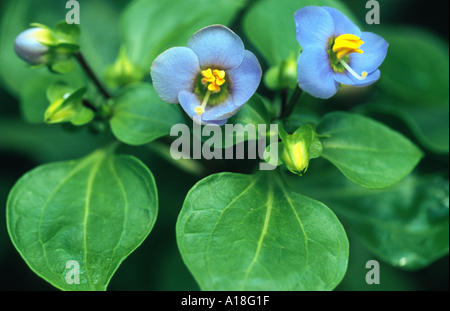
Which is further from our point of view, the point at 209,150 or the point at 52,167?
the point at 52,167

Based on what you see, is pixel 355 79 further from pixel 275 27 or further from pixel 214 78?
pixel 275 27

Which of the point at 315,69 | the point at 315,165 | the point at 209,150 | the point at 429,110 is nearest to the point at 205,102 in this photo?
the point at 209,150

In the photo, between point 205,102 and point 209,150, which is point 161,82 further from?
point 209,150

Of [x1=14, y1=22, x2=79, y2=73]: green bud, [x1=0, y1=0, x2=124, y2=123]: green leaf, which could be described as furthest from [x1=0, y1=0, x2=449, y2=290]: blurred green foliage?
[x1=14, y1=22, x2=79, y2=73]: green bud

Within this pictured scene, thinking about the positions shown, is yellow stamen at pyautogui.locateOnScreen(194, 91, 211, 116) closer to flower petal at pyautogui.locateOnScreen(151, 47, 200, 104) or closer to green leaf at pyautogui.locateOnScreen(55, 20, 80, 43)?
flower petal at pyautogui.locateOnScreen(151, 47, 200, 104)

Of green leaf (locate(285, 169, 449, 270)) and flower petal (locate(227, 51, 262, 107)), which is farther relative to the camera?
green leaf (locate(285, 169, 449, 270))

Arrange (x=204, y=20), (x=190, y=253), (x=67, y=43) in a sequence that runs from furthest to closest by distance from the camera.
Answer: (x=204, y=20)
(x=67, y=43)
(x=190, y=253)

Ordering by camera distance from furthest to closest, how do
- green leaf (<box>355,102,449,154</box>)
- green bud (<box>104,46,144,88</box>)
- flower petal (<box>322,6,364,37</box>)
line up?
green leaf (<box>355,102,449,154</box>)
green bud (<box>104,46,144,88</box>)
flower petal (<box>322,6,364,37</box>)
